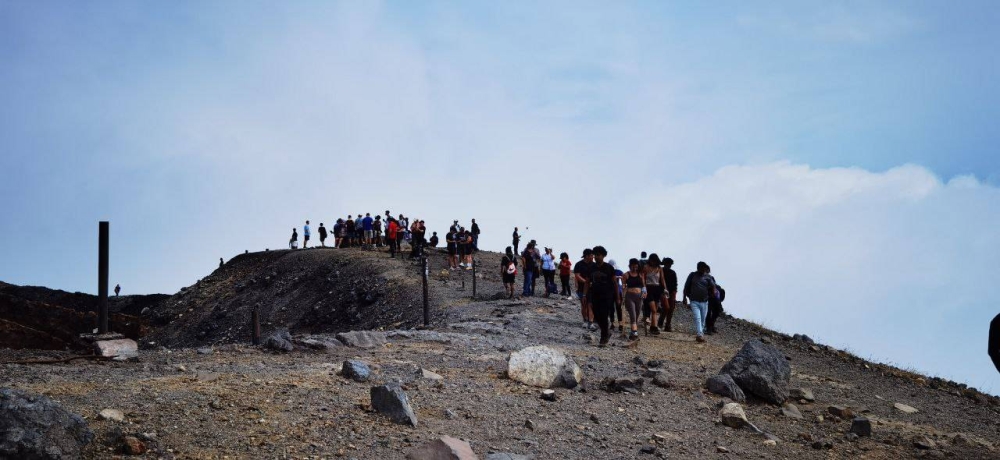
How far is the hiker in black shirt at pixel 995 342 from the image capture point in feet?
28.0

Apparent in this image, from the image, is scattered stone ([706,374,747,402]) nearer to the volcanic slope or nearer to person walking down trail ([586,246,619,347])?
person walking down trail ([586,246,619,347])

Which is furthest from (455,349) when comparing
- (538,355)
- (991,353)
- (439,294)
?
(439,294)

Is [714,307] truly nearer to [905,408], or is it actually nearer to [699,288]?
[699,288]

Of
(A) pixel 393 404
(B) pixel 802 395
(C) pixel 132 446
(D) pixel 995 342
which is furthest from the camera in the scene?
(B) pixel 802 395

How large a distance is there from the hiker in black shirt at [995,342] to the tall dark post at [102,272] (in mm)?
16024

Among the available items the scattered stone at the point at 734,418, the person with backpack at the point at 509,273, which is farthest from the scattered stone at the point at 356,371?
→ the person with backpack at the point at 509,273

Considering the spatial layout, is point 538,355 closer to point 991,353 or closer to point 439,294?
point 991,353

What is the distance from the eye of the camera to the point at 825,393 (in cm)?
1334

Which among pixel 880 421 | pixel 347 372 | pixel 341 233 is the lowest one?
pixel 880 421

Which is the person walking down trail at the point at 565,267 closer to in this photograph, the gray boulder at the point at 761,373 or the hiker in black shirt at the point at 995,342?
the gray boulder at the point at 761,373

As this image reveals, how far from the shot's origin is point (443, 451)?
6648 mm

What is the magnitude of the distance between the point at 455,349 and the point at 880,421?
7.05 meters

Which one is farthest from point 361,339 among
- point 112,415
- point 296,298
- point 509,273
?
point 296,298

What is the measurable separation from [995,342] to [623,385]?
4602 millimetres
